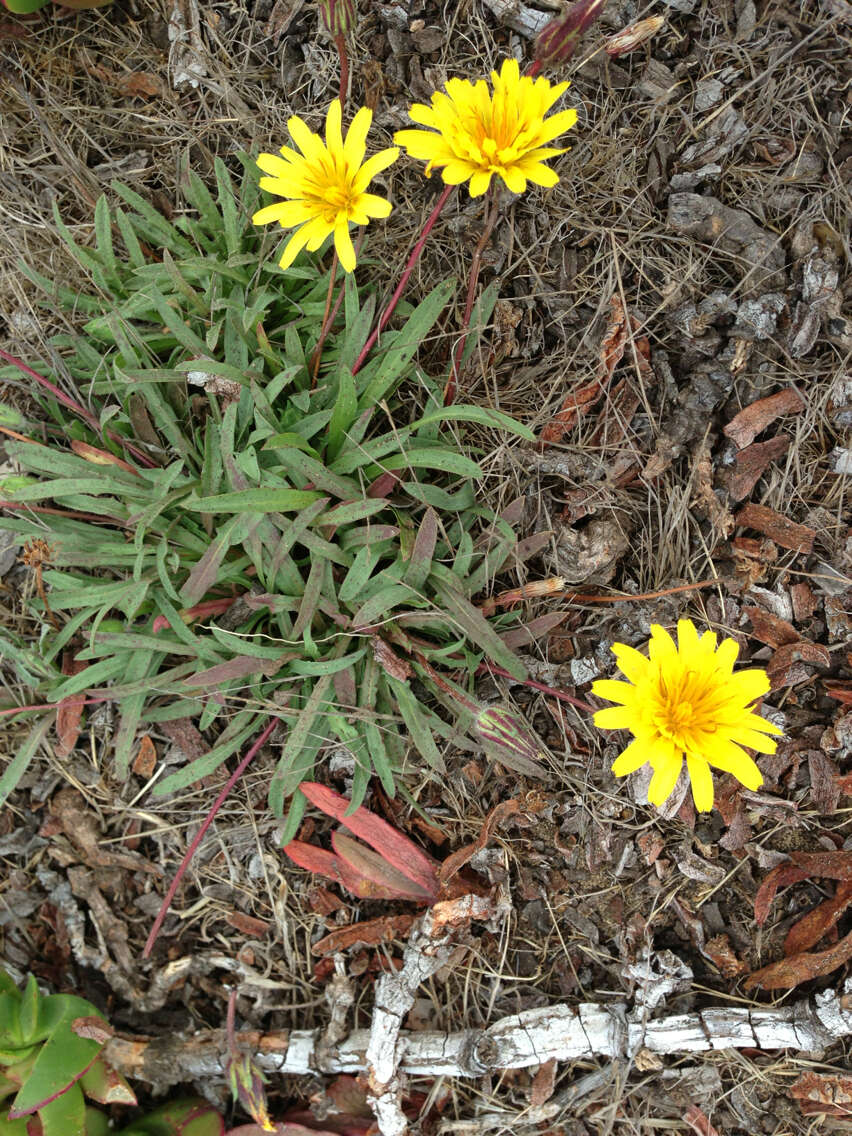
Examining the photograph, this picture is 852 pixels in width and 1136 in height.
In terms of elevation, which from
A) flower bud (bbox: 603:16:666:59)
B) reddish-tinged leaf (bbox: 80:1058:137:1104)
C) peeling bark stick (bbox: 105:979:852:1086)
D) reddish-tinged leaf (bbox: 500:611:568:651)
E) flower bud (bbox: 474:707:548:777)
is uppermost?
flower bud (bbox: 603:16:666:59)

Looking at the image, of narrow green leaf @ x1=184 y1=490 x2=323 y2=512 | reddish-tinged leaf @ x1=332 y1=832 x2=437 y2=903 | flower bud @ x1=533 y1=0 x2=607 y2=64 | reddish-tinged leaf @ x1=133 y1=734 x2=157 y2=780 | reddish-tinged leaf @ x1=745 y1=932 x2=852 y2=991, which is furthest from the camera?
reddish-tinged leaf @ x1=133 y1=734 x2=157 y2=780

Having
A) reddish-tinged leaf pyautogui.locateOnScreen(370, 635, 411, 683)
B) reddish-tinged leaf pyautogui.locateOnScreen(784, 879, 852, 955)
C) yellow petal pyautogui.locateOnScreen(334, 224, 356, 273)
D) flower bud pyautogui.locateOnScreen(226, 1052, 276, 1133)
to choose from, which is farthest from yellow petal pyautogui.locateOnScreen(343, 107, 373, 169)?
flower bud pyautogui.locateOnScreen(226, 1052, 276, 1133)

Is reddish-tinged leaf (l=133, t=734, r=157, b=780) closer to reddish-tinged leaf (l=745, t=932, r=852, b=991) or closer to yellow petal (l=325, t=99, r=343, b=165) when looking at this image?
yellow petal (l=325, t=99, r=343, b=165)

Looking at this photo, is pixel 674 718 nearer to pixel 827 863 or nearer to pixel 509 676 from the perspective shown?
pixel 509 676

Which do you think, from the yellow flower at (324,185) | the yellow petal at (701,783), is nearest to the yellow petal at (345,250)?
the yellow flower at (324,185)

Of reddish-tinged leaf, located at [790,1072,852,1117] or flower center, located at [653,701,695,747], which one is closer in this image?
flower center, located at [653,701,695,747]

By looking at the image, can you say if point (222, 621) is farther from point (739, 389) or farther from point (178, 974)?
point (739, 389)
